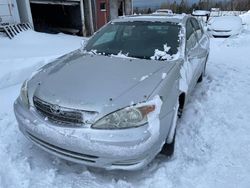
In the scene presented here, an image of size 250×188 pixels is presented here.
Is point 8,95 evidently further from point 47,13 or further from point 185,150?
point 47,13

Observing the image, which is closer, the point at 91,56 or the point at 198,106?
the point at 91,56

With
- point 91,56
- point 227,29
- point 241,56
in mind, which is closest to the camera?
point 91,56

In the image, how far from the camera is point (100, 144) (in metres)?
2.41

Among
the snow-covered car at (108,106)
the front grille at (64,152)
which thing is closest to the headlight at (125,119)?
the snow-covered car at (108,106)

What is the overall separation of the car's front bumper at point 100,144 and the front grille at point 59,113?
0.20 feet

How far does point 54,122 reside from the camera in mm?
2592

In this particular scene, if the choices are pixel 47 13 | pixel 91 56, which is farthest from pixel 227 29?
pixel 91 56

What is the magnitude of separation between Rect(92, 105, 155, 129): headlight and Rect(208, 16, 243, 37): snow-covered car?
39.6 feet

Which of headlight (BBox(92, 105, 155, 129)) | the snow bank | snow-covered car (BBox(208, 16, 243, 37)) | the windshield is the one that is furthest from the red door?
headlight (BBox(92, 105, 155, 129))

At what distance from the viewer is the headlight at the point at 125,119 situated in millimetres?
2457

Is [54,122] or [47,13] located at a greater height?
[54,122]

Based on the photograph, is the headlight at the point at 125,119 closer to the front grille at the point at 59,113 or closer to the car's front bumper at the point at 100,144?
the car's front bumper at the point at 100,144

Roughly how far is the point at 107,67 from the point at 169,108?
3.03 ft

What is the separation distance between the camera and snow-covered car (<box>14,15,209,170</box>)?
2.46 meters
